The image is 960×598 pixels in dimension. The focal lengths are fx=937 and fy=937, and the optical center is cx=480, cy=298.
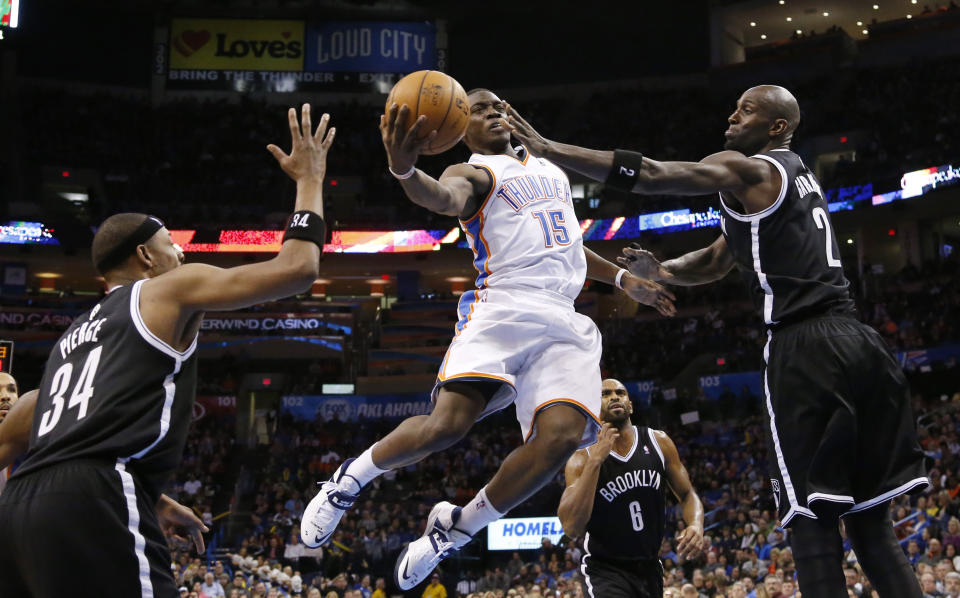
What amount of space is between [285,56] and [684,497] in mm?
35298

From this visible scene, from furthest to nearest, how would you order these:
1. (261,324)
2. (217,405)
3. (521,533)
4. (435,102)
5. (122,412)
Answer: (261,324), (217,405), (521,533), (435,102), (122,412)

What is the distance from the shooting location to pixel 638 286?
20.1 ft

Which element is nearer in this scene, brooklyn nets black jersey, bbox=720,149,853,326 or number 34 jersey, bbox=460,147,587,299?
brooklyn nets black jersey, bbox=720,149,853,326

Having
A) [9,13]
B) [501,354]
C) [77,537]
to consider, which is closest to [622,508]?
[501,354]

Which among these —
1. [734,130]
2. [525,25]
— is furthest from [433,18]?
[734,130]

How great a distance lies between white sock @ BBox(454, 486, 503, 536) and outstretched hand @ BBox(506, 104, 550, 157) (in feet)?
6.11

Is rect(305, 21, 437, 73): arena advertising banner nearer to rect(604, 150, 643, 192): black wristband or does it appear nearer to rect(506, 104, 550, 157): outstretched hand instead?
rect(506, 104, 550, 157): outstretched hand

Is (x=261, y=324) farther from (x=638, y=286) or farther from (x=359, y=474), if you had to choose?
(x=359, y=474)

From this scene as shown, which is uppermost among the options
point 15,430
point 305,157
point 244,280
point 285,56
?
point 285,56

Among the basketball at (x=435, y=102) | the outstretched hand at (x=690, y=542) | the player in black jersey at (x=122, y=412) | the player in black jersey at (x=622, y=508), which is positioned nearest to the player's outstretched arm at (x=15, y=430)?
the player in black jersey at (x=122, y=412)

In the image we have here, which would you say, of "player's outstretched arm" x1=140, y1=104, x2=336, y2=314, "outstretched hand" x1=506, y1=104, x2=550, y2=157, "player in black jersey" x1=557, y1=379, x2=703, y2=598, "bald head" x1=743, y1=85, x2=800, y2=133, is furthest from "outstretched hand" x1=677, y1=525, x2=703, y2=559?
"player's outstretched arm" x1=140, y1=104, x2=336, y2=314

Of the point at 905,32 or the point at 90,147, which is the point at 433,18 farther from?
the point at 905,32

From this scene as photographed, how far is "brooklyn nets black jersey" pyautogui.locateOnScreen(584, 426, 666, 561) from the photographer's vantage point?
6.60 metres

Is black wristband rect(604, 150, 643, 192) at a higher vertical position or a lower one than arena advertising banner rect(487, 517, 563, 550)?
higher
